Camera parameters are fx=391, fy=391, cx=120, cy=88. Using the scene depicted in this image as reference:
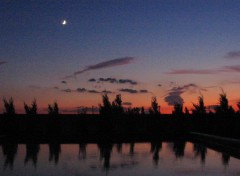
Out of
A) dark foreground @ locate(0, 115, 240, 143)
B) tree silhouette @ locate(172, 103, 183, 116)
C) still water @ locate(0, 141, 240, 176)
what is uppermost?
tree silhouette @ locate(172, 103, 183, 116)

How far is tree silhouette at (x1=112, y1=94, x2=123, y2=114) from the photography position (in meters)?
27.7

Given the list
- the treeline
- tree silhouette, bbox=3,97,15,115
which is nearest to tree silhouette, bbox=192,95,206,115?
the treeline

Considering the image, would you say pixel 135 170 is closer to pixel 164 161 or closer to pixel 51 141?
pixel 164 161

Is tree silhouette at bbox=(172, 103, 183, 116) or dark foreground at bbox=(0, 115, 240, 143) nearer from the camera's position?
dark foreground at bbox=(0, 115, 240, 143)

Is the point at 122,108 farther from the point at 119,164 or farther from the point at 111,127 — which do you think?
the point at 119,164

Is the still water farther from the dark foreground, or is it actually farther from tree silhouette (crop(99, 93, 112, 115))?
tree silhouette (crop(99, 93, 112, 115))

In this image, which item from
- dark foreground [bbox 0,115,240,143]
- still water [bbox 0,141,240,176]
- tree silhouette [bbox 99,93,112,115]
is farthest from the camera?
tree silhouette [bbox 99,93,112,115]

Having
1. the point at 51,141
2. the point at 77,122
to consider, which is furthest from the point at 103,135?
the point at 51,141

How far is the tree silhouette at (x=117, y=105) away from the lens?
90.9 ft

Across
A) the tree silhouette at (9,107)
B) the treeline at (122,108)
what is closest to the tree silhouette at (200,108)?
the treeline at (122,108)

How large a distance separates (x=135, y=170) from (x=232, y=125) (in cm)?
1246

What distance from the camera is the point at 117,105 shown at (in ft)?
92.0

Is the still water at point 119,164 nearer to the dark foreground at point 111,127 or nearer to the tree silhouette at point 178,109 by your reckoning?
the dark foreground at point 111,127

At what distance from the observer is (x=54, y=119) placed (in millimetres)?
25672
